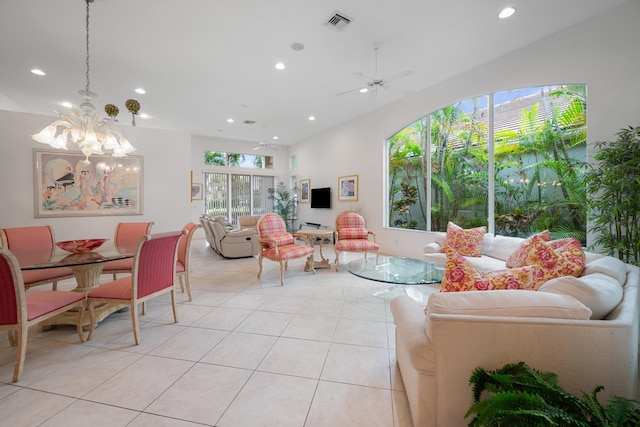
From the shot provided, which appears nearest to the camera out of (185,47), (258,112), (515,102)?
(185,47)

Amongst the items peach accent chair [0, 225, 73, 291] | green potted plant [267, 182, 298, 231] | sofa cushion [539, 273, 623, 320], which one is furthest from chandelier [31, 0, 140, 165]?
green potted plant [267, 182, 298, 231]

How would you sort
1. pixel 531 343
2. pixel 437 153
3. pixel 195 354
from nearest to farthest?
pixel 531 343 → pixel 195 354 → pixel 437 153

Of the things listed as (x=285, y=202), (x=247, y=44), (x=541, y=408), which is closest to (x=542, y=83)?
(x=247, y=44)

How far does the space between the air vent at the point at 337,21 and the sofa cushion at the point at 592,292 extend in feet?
10.5

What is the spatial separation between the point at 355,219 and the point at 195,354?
363cm

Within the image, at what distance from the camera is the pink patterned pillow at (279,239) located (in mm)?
3951

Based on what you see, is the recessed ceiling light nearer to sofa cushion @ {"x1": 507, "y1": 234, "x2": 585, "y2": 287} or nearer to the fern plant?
sofa cushion @ {"x1": 507, "y1": 234, "x2": 585, "y2": 287}

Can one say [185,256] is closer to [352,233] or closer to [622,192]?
[352,233]

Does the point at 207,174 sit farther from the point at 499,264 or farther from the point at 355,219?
the point at 499,264

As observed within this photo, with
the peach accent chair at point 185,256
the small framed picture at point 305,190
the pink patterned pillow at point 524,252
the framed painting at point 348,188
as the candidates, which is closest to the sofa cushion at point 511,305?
the pink patterned pillow at point 524,252

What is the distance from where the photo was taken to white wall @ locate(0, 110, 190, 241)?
381 centimetres

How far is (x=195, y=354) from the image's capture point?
81.4 inches

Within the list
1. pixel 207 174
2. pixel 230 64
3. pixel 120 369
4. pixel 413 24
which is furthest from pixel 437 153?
pixel 207 174

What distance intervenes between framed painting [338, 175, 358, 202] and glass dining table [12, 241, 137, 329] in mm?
5015
